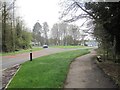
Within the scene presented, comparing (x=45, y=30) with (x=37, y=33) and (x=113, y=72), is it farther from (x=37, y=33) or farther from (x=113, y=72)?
(x=113, y=72)

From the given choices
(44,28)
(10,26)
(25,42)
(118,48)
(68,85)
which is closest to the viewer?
(68,85)

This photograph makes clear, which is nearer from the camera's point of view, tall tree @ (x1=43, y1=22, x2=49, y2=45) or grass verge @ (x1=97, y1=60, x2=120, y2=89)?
grass verge @ (x1=97, y1=60, x2=120, y2=89)

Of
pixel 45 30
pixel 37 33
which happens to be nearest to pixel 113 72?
pixel 37 33

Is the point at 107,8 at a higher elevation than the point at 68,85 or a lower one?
higher

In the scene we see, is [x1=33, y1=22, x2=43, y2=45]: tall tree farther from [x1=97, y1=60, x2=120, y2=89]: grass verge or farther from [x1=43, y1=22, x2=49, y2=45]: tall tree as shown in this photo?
[x1=97, y1=60, x2=120, y2=89]: grass verge

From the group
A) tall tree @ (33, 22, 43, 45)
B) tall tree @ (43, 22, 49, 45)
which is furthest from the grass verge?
tall tree @ (43, 22, 49, 45)

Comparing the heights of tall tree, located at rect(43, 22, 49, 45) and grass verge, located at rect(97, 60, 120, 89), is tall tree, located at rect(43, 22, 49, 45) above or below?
above

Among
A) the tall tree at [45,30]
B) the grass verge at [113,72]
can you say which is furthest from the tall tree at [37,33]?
the grass verge at [113,72]

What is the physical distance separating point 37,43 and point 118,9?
376 feet

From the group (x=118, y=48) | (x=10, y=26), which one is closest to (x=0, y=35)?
(x=10, y=26)

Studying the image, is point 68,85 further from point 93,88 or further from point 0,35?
point 0,35

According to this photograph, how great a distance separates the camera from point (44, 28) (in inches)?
5359

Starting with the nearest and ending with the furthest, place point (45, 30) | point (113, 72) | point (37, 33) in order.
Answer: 1. point (113, 72)
2. point (37, 33)
3. point (45, 30)

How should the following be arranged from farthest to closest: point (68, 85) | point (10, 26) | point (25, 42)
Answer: point (25, 42)
point (10, 26)
point (68, 85)
